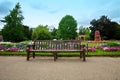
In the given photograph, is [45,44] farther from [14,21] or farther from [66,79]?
[14,21]

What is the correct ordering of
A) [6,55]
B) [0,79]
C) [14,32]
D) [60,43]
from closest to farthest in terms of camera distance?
[0,79]
[60,43]
[6,55]
[14,32]

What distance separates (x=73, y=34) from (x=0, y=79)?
48.8 meters

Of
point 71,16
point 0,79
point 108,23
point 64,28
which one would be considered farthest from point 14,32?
point 0,79

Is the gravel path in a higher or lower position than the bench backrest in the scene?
lower

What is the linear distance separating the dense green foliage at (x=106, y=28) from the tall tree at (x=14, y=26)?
68.0ft

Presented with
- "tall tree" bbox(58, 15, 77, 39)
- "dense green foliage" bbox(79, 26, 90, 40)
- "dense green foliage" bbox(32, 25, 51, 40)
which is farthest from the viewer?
"dense green foliage" bbox(79, 26, 90, 40)

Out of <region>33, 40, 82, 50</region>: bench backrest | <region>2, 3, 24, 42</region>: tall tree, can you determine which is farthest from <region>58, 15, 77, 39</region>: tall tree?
<region>33, 40, 82, 50</region>: bench backrest

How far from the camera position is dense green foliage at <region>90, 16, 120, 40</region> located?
52.5 meters

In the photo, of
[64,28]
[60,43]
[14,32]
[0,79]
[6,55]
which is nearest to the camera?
[0,79]

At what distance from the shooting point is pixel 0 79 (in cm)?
495

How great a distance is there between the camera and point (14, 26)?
1823 inches

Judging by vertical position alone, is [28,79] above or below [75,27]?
below

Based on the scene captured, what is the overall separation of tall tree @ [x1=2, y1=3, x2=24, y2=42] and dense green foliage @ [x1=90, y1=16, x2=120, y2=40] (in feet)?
68.0

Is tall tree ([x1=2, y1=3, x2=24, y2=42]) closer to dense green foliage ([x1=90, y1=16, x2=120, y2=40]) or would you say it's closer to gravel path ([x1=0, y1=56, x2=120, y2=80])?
dense green foliage ([x1=90, y1=16, x2=120, y2=40])
